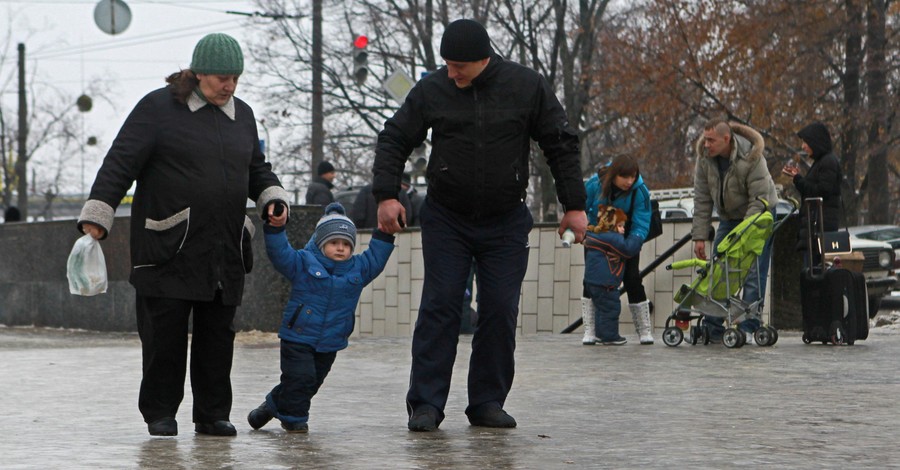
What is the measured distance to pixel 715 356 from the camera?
10523 mm

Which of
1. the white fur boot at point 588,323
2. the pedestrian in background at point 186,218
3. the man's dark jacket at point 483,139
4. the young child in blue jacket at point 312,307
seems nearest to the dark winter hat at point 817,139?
the white fur boot at point 588,323

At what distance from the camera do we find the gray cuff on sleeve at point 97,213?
5980 millimetres

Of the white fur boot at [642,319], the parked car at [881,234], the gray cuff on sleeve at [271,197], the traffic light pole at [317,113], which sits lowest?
the white fur boot at [642,319]

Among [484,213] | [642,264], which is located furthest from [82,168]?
[484,213]

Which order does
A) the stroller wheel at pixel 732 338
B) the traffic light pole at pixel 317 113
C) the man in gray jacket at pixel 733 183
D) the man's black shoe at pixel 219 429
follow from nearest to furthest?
1. the man's black shoe at pixel 219 429
2. the stroller wheel at pixel 732 338
3. the man in gray jacket at pixel 733 183
4. the traffic light pole at pixel 317 113

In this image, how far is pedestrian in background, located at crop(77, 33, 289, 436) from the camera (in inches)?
239

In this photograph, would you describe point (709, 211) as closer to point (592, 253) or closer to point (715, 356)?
point (592, 253)

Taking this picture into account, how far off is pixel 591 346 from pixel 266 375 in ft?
10.2

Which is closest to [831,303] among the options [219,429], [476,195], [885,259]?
[476,195]

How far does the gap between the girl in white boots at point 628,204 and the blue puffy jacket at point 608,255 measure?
0.11m

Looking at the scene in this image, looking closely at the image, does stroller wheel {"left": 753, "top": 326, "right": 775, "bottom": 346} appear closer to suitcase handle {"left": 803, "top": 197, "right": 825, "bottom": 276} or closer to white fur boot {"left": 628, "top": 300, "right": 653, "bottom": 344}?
A: suitcase handle {"left": 803, "top": 197, "right": 825, "bottom": 276}

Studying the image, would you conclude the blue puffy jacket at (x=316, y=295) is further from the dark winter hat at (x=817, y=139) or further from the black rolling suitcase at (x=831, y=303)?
the dark winter hat at (x=817, y=139)

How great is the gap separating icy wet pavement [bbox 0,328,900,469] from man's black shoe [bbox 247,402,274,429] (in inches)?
1.6

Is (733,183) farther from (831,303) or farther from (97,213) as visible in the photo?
(97,213)
